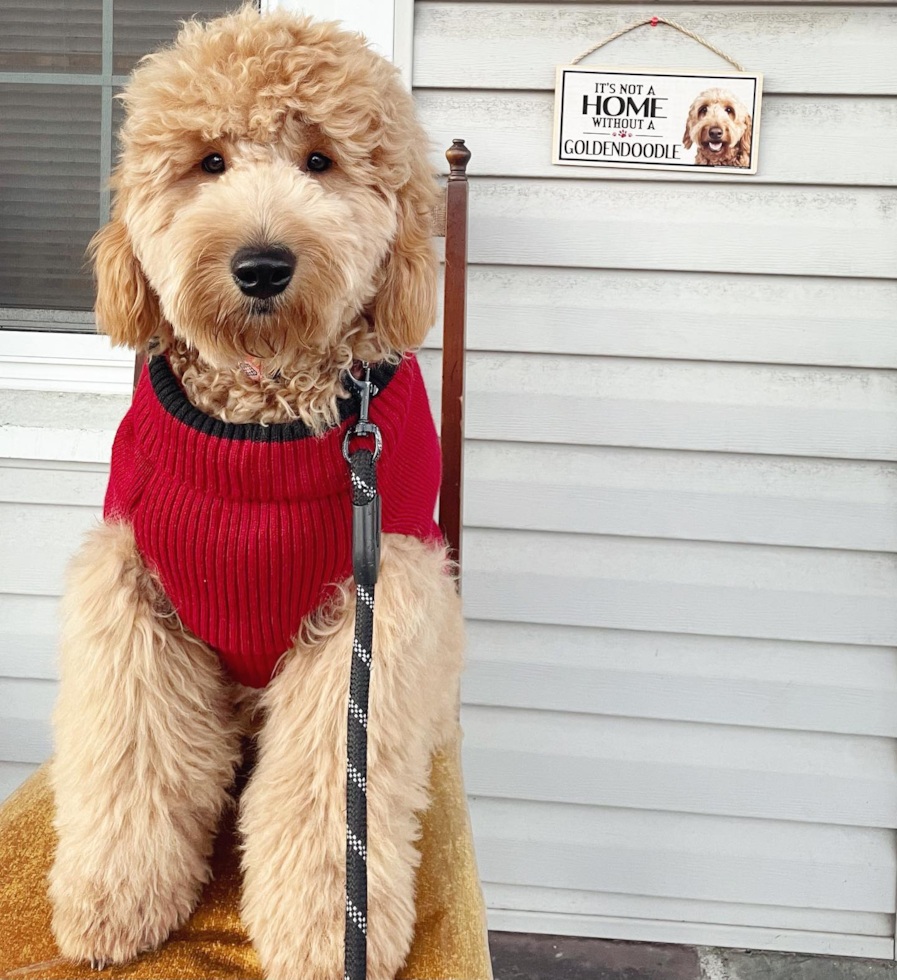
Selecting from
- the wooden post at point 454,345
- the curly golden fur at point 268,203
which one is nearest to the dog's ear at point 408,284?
the curly golden fur at point 268,203

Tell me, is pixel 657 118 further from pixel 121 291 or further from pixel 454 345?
pixel 121 291

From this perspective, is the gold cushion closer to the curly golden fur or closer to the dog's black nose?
the curly golden fur

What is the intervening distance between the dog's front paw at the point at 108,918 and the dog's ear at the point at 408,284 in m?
0.67

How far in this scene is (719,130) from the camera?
5.20 ft

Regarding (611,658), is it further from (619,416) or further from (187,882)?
(187,882)

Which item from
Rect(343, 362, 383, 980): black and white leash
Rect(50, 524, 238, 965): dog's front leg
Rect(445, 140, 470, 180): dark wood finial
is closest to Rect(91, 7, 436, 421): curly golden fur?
Rect(343, 362, 383, 980): black and white leash

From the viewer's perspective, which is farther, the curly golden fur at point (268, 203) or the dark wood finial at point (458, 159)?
the dark wood finial at point (458, 159)

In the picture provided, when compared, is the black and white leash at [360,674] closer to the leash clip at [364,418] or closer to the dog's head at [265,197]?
the leash clip at [364,418]

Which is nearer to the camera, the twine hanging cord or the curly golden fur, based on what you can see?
the curly golden fur

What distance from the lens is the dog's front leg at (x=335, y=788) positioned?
0.96 m

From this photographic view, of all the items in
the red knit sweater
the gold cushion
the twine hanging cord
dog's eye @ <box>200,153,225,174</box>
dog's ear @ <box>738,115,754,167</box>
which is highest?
the twine hanging cord

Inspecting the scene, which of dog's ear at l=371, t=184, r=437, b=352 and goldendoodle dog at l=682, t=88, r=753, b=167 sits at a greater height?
goldendoodle dog at l=682, t=88, r=753, b=167

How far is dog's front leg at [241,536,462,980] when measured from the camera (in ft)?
3.14

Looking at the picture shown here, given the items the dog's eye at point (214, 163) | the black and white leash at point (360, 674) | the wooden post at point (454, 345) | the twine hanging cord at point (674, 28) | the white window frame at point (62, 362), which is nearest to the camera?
the black and white leash at point (360, 674)
